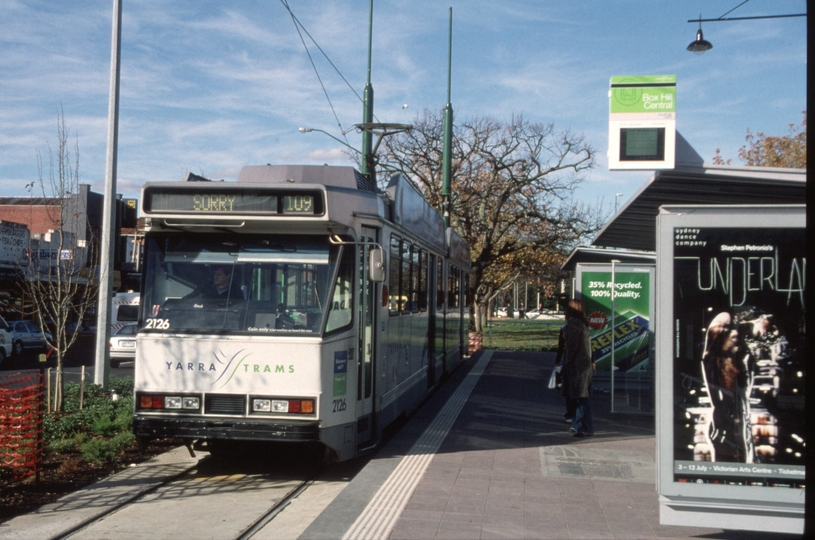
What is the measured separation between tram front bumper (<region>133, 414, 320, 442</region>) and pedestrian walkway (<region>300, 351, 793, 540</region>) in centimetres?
73

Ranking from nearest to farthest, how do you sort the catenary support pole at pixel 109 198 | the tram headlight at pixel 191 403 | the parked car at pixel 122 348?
the tram headlight at pixel 191 403, the catenary support pole at pixel 109 198, the parked car at pixel 122 348

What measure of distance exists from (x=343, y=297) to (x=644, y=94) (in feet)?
12.3

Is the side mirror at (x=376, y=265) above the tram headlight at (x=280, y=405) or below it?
above

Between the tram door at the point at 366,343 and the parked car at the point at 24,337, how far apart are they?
23.1 meters

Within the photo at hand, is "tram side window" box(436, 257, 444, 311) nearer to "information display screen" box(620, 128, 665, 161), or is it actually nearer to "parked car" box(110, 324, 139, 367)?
"information display screen" box(620, 128, 665, 161)

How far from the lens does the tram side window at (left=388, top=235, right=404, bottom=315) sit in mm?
10141

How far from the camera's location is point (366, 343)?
9000 mm

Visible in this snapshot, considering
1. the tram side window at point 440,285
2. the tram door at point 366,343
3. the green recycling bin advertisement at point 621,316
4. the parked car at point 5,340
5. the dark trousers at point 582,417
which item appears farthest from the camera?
the parked car at point 5,340

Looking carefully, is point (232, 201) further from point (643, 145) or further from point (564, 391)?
point (564, 391)

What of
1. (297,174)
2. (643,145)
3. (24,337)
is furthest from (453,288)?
(24,337)

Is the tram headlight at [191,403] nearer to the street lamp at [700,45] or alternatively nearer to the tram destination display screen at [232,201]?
the tram destination display screen at [232,201]

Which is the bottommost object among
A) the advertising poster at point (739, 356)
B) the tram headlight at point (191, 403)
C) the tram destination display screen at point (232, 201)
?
the tram headlight at point (191, 403)

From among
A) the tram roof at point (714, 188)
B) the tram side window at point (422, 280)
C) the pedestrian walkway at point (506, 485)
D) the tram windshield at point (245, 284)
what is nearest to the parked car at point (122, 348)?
the tram side window at point (422, 280)

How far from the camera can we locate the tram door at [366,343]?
344 inches
